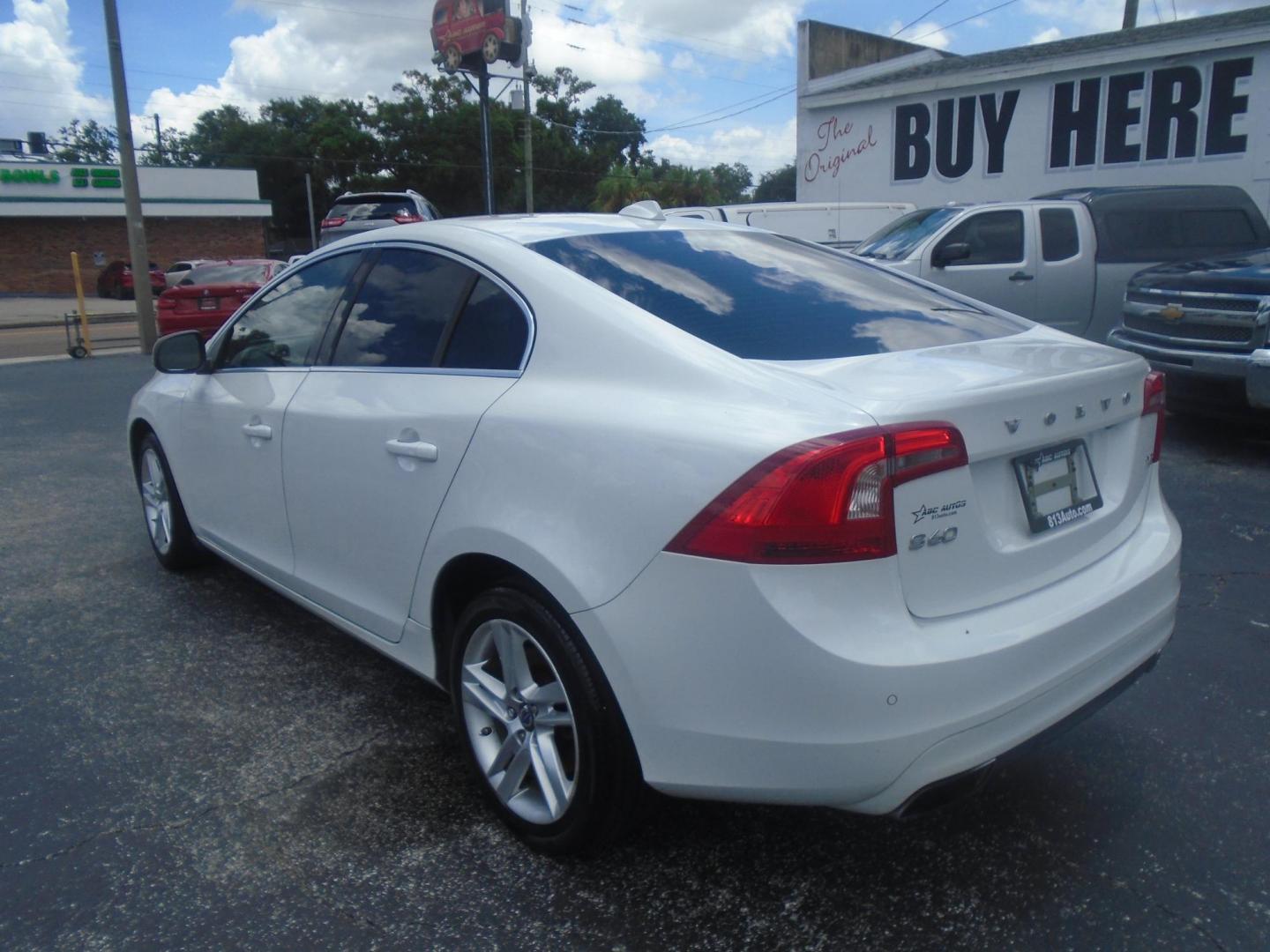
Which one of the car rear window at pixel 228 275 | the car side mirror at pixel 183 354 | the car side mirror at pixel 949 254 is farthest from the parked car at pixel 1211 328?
the car rear window at pixel 228 275

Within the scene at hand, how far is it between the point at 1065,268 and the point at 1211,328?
3157 mm

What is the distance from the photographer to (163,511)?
4.80 metres

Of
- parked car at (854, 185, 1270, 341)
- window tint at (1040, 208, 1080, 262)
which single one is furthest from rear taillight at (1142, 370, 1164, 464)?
window tint at (1040, 208, 1080, 262)

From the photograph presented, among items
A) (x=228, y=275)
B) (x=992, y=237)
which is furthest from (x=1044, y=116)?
(x=228, y=275)

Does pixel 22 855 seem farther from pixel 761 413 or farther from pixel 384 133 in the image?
pixel 384 133

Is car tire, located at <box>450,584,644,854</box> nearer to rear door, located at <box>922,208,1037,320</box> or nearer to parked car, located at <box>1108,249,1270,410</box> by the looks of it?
parked car, located at <box>1108,249,1270,410</box>

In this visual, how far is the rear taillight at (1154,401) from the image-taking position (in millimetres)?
2836

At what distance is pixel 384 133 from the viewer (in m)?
57.7

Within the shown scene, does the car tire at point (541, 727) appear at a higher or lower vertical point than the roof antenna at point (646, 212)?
lower

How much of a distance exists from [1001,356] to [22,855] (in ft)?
9.38

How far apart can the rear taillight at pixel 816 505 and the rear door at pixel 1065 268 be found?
28.0 ft

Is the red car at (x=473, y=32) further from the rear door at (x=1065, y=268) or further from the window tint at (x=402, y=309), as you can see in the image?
the window tint at (x=402, y=309)

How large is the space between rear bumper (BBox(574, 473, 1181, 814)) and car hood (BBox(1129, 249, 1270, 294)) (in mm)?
5470

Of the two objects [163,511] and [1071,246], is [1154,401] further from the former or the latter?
[1071,246]
